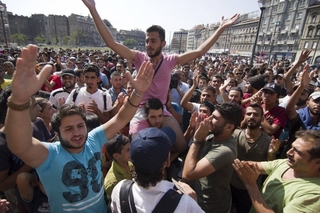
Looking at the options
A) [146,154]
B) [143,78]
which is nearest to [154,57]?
[143,78]

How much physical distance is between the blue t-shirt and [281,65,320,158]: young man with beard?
122 inches

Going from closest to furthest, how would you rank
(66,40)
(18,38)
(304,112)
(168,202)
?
(168,202), (304,112), (18,38), (66,40)

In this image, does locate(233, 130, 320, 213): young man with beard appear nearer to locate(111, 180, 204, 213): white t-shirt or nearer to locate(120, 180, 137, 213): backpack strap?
locate(111, 180, 204, 213): white t-shirt

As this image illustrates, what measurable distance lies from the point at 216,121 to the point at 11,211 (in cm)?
343

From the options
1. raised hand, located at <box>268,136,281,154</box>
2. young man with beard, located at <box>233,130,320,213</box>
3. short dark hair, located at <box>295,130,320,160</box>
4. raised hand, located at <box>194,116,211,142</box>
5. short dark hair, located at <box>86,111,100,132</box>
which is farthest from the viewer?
short dark hair, located at <box>86,111,100,132</box>

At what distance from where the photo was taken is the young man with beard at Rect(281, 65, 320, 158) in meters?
2.86

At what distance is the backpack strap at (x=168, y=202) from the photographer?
1.15 m

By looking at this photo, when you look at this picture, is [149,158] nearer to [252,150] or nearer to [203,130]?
[203,130]

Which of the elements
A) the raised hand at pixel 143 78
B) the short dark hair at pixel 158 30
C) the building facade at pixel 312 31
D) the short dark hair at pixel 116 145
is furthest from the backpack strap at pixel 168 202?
the building facade at pixel 312 31

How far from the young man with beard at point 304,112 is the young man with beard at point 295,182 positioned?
4.70ft

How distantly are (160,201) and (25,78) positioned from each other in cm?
119

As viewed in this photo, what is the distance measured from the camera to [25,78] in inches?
47.6

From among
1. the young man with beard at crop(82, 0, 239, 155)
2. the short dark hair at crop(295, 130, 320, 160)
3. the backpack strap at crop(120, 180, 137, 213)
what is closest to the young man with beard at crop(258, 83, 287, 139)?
the short dark hair at crop(295, 130, 320, 160)

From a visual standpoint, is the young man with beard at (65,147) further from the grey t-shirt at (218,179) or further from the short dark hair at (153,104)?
the grey t-shirt at (218,179)
